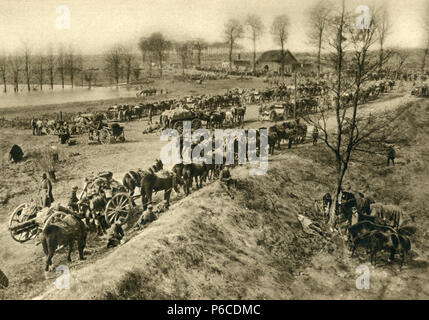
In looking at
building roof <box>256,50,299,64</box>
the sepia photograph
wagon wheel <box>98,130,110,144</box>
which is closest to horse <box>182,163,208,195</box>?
the sepia photograph

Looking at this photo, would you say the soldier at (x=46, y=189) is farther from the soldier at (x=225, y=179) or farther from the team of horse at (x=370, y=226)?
the team of horse at (x=370, y=226)

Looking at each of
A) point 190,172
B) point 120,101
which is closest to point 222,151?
point 190,172

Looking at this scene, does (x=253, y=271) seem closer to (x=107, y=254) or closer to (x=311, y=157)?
(x=107, y=254)

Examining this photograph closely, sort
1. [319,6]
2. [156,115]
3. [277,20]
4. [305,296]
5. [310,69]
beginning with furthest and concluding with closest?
[310,69]
[277,20]
[156,115]
[319,6]
[305,296]

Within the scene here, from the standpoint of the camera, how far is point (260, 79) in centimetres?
5253

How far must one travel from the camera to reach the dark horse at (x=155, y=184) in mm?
12328

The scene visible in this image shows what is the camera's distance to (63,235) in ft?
30.9

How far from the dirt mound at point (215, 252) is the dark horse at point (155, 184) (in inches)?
31.2

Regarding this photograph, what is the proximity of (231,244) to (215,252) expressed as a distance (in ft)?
3.05

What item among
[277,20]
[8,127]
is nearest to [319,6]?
[8,127]

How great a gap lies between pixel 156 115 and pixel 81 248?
23.5 meters

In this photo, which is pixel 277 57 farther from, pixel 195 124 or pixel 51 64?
pixel 195 124

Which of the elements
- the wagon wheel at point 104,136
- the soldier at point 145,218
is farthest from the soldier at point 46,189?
the wagon wheel at point 104,136

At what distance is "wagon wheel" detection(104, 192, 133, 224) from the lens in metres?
11.3
